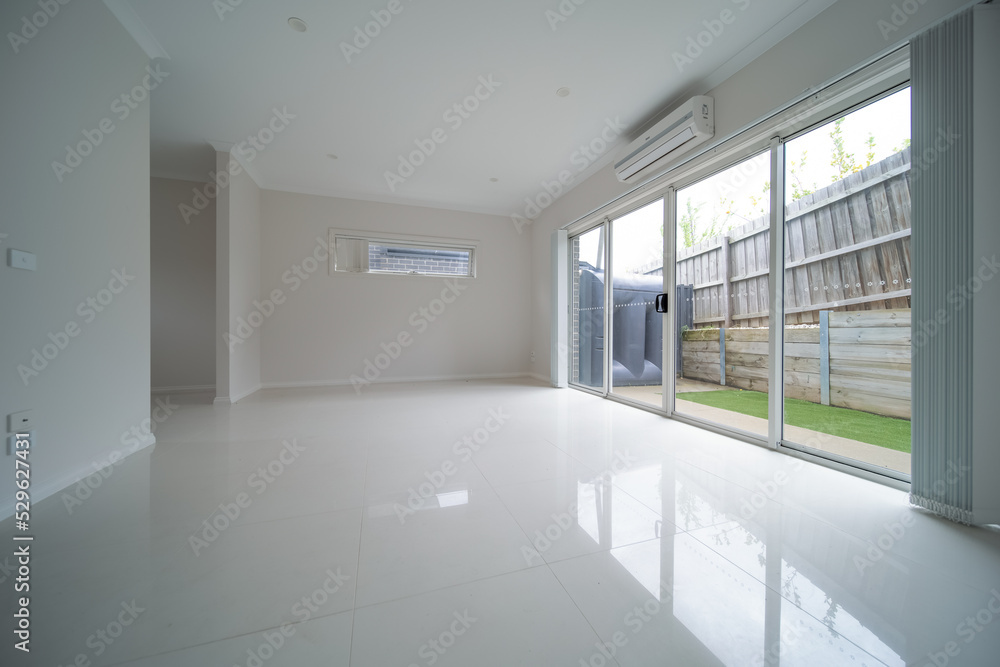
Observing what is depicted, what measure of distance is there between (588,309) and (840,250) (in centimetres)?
275

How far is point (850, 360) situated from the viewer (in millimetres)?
2221

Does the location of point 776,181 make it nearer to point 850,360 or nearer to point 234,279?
point 850,360

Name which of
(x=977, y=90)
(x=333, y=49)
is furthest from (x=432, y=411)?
(x=977, y=90)

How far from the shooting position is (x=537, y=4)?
208cm

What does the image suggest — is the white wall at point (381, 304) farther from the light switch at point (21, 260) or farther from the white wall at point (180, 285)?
the light switch at point (21, 260)

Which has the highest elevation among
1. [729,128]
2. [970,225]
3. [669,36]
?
[669,36]

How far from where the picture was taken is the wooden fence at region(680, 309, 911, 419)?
2.04 m

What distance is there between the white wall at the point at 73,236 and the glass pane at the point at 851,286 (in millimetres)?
4209

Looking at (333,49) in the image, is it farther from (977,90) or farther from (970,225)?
(970,225)

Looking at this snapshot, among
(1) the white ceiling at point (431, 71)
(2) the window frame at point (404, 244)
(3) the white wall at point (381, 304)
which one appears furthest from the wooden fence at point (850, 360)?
(2) the window frame at point (404, 244)

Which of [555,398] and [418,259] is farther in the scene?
[418,259]

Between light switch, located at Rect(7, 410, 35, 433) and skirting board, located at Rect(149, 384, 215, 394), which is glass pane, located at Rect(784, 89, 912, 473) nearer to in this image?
light switch, located at Rect(7, 410, 35, 433)

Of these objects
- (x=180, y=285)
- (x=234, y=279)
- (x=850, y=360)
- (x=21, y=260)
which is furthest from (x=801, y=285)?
(x=180, y=285)

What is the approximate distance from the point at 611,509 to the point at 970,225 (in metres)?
1.92
